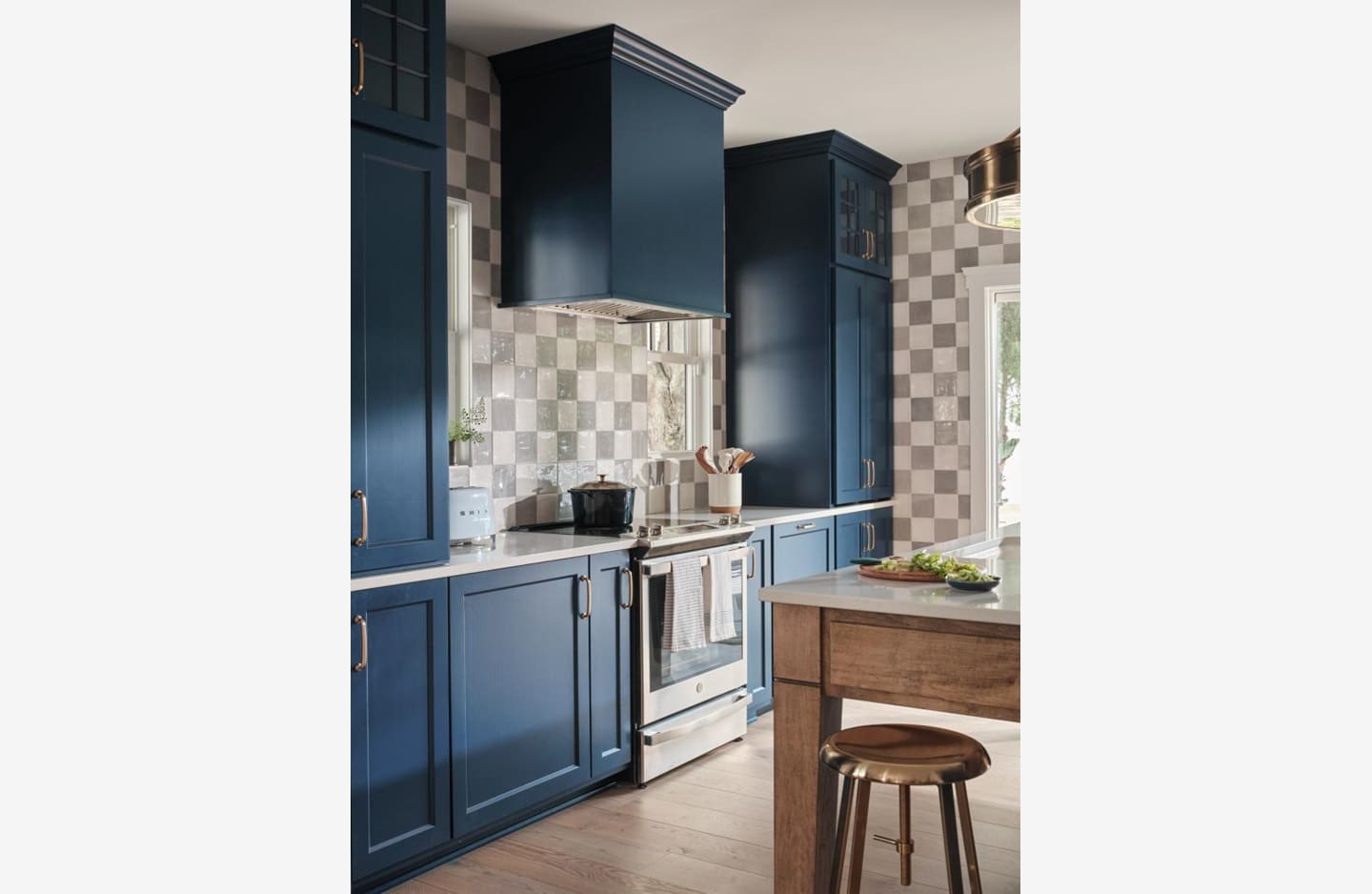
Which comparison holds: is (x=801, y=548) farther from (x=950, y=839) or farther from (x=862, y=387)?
(x=950, y=839)

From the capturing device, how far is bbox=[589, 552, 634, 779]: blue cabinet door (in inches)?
130

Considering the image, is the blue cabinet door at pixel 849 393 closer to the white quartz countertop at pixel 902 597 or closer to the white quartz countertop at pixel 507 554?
the white quartz countertop at pixel 507 554

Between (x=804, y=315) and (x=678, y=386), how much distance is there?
747 mm

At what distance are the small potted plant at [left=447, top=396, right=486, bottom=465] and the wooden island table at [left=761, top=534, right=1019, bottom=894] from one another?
151 cm

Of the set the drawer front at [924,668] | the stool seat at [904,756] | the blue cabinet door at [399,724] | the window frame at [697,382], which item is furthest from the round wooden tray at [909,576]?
the window frame at [697,382]

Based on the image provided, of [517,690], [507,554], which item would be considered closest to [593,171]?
[507,554]

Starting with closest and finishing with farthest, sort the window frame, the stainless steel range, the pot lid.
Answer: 1. the stainless steel range
2. the pot lid
3. the window frame

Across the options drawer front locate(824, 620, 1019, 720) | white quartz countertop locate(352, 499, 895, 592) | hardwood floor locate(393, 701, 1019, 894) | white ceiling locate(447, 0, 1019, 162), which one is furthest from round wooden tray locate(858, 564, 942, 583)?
white ceiling locate(447, 0, 1019, 162)

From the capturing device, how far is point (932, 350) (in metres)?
5.44

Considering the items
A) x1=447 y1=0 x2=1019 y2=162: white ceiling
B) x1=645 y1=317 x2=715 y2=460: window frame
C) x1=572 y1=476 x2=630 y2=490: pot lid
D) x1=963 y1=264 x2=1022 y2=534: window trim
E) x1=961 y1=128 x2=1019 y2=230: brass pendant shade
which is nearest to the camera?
x1=961 y1=128 x2=1019 y2=230: brass pendant shade

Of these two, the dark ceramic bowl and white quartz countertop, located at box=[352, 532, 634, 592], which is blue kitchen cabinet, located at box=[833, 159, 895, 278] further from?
the dark ceramic bowl
